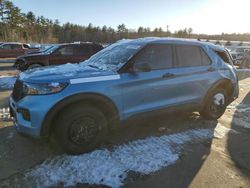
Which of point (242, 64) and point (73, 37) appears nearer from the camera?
point (242, 64)

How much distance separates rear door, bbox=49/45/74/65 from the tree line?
39.0m

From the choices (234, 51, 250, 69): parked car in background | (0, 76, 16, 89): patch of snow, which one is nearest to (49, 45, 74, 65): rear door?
(0, 76, 16, 89): patch of snow

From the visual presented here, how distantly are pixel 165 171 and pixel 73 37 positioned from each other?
8377cm

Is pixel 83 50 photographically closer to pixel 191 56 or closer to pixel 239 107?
pixel 239 107

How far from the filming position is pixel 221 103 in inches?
258

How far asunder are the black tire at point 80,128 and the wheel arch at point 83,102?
87 mm

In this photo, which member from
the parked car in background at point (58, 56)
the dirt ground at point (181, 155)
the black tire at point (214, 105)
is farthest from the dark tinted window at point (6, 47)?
the black tire at point (214, 105)

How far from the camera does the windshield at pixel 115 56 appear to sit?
16.2 ft

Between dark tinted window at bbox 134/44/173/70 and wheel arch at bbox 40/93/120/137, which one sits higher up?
dark tinted window at bbox 134/44/173/70

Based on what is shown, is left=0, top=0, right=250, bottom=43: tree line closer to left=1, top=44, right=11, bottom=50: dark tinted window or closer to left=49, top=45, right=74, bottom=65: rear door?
left=1, top=44, right=11, bottom=50: dark tinted window

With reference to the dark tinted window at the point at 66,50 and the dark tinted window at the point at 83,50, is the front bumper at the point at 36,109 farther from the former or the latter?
the dark tinted window at the point at 83,50

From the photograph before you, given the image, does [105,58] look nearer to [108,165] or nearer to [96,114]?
[96,114]

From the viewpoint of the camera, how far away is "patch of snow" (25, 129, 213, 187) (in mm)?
3818

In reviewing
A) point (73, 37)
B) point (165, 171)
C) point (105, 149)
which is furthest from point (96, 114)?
point (73, 37)
